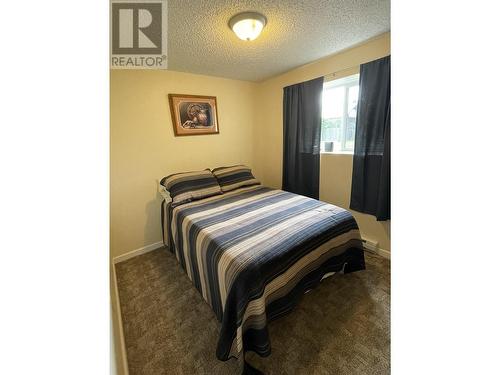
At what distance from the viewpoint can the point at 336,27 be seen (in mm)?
1710

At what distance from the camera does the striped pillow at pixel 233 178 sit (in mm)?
2658

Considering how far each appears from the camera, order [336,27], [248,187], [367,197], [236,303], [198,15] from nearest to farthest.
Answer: [236,303] → [198,15] → [336,27] → [367,197] → [248,187]

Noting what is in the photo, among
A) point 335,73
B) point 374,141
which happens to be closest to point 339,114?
point 335,73

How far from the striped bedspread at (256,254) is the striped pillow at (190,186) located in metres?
0.13

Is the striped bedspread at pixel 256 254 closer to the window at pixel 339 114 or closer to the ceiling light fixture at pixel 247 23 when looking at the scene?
the window at pixel 339 114

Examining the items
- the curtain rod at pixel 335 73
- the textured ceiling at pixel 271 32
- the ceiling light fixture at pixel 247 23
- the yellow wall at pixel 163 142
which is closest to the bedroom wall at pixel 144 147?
the yellow wall at pixel 163 142

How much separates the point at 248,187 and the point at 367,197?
4.68ft

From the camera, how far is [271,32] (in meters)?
1.76

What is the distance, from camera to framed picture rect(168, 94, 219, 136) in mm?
2547

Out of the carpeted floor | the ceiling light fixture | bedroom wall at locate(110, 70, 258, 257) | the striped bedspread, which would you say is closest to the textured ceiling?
the ceiling light fixture

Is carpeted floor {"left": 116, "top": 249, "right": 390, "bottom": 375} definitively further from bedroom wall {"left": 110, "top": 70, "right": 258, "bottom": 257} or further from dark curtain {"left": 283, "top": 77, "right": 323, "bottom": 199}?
dark curtain {"left": 283, "top": 77, "right": 323, "bottom": 199}

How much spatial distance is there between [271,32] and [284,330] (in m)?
2.37
